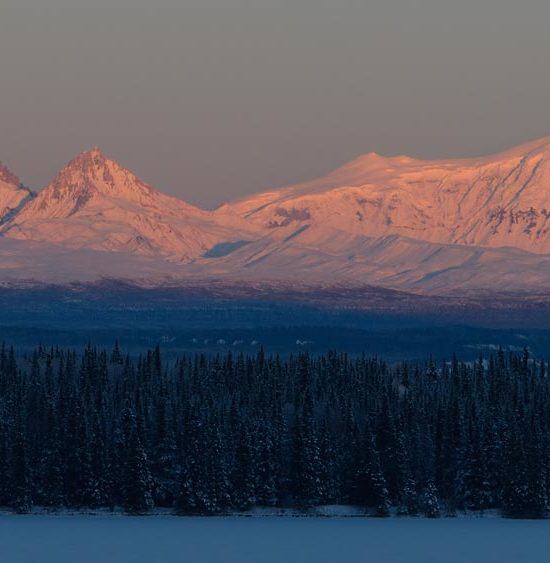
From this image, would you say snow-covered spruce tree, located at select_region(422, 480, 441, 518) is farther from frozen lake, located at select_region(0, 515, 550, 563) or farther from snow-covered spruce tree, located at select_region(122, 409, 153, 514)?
snow-covered spruce tree, located at select_region(122, 409, 153, 514)

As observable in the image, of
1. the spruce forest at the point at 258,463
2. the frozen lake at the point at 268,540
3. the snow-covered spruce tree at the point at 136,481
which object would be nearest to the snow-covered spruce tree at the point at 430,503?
the spruce forest at the point at 258,463

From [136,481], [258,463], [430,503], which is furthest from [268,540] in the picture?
[430,503]

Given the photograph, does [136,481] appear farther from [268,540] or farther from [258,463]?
[268,540]

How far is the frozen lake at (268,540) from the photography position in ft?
516

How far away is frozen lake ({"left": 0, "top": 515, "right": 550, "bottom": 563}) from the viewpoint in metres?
157

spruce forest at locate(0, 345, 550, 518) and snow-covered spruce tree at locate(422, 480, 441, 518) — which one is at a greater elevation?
spruce forest at locate(0, 345, 550, 518)

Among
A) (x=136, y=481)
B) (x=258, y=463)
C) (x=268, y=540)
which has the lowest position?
(x=268, y=540)

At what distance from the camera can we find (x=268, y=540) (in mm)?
168750

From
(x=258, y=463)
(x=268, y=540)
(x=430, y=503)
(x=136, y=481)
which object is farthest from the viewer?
(x=430, y=503)

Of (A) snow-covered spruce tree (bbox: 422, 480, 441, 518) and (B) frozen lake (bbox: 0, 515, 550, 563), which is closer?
(B) frozen lake (bbox: 0, 515, 550, 563)

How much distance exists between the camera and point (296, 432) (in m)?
191

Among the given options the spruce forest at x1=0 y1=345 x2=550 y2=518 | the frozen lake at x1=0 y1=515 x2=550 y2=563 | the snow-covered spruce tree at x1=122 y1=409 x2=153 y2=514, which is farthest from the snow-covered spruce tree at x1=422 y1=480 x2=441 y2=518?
the snow-covered spruce tree at x1=122 y1=409 x2=153 y2=514

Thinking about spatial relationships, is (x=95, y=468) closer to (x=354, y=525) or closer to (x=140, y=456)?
(x=140, y=456)

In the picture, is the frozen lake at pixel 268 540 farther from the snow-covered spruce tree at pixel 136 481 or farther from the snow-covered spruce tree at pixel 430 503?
the snow-covered spruce tree at pixel 430 503
